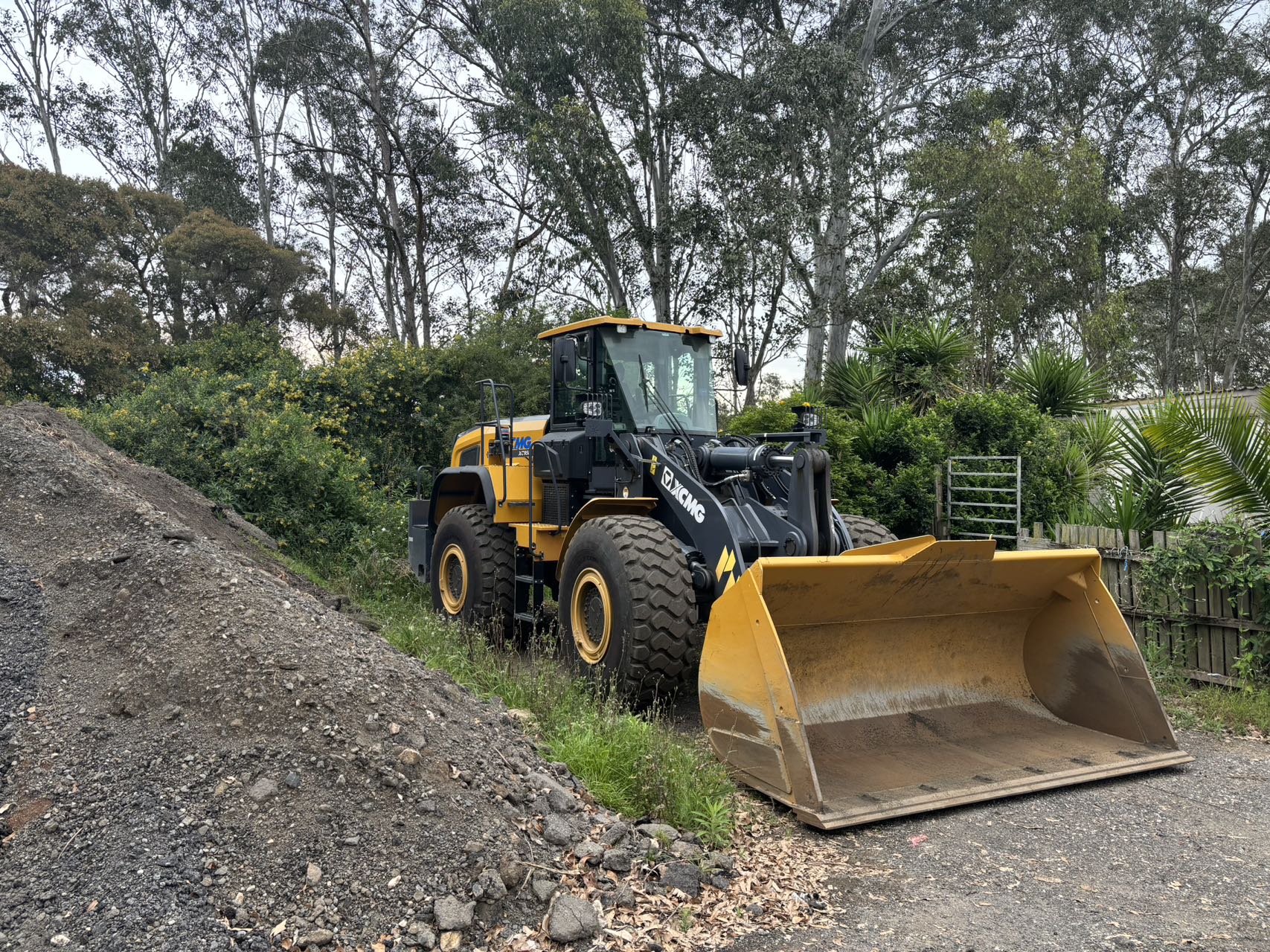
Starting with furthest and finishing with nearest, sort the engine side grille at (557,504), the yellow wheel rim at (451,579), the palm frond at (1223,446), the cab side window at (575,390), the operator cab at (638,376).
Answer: the yellow wheel rim at (451,579) → the engine side grille at (557,504) → the cab side window at (575,390) → the operator cab at (638,376) → the palm frond at (1223,446)

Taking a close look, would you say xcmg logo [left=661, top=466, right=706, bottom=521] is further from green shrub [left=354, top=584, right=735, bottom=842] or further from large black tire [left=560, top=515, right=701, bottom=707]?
green shrub [left=354, top=584, right=735, bottom=842]

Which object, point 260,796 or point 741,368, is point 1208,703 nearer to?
point 741,368

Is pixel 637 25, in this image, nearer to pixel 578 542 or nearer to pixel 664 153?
pixel 664 153

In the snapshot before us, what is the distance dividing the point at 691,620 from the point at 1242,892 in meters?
2.95

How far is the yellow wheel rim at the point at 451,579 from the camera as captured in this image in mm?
8844

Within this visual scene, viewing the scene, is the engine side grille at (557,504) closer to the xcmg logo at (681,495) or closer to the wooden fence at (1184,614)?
the xcmg logo at (681,495)

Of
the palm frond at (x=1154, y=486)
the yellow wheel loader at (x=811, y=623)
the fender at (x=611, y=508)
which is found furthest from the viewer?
the palm frond at (x=1154, y=486)

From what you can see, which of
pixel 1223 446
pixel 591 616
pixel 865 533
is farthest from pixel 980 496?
pixel 591 616

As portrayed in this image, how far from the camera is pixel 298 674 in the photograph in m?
4.50

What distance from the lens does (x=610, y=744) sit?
485cm

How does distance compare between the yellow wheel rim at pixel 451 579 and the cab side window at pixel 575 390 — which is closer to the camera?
the cab side window at pixel 575 390

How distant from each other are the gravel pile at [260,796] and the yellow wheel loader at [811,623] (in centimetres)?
103

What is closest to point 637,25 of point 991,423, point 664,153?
point 664,153

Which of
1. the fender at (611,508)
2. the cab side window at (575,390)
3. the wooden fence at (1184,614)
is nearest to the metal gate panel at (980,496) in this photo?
the wooden fence at (1184,614)
